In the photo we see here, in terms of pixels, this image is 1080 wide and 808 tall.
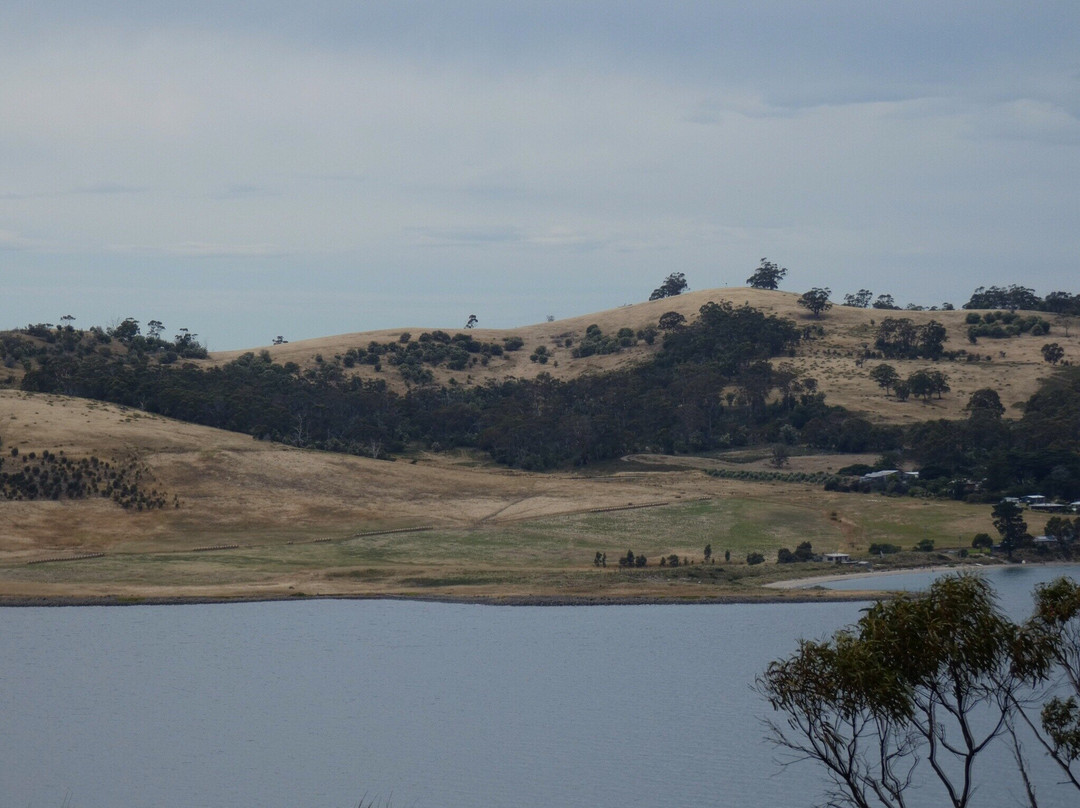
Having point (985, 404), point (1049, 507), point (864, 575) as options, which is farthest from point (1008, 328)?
point (864, 575)

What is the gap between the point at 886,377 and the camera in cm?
16312

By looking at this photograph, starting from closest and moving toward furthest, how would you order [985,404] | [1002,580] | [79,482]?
1. [1002,580]
2. [79,482]
3. [985,404]

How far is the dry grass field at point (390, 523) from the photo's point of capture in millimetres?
87125

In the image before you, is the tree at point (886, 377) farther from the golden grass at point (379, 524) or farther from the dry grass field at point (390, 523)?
the golden grass at point (379, 524)

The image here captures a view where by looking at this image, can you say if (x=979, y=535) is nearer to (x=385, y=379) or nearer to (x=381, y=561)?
(x=381, y=561)

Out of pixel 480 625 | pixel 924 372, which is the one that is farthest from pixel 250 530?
pixel 924 372

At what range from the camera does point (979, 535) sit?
326 feet

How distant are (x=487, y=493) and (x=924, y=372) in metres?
69.6

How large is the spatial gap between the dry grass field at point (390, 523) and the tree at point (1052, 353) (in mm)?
52603

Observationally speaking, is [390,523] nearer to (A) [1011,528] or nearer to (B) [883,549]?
(B) [883,549]

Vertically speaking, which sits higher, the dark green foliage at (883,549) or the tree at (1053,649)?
the tree at (1053,649)

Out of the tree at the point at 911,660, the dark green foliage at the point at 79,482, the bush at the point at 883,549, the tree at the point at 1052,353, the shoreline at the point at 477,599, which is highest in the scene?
the tree at the point at 1052,353

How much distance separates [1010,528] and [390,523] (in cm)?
4965

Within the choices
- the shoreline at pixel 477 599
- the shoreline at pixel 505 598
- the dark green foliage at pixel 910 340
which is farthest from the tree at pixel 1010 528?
the dark green foliage at pixel 910 340
